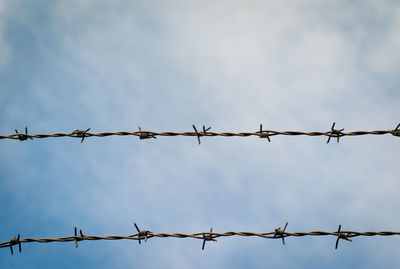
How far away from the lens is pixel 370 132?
3.37 m

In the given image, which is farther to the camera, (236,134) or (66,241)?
(236,134)

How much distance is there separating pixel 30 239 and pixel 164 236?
1140mm

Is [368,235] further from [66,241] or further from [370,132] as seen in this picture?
[66,241]

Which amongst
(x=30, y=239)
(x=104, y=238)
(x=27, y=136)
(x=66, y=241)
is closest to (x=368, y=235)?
(x=104, y=238)

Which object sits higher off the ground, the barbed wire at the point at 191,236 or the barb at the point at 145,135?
the barb at the point at 145,135

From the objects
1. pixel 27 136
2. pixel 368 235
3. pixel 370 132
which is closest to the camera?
pixel 368 235

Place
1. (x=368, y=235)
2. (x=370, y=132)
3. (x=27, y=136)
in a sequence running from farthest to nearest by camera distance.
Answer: (x=27, y=136)
(x=370, y=132)
(x=368, y=235)

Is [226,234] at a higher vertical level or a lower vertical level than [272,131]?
lower

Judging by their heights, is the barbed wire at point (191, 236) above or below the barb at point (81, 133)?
below

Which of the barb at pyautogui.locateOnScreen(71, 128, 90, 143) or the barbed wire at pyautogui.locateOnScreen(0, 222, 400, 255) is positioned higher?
the barb at pyautogui.locateOnScreen(71, 128, 90, 143)

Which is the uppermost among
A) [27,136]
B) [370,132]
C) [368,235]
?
[27,136]

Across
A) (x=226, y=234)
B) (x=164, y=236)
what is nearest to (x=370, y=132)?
(x=226, y=234)

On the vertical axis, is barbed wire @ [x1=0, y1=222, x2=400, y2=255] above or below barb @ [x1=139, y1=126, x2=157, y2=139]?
below

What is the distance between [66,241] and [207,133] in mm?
1549
